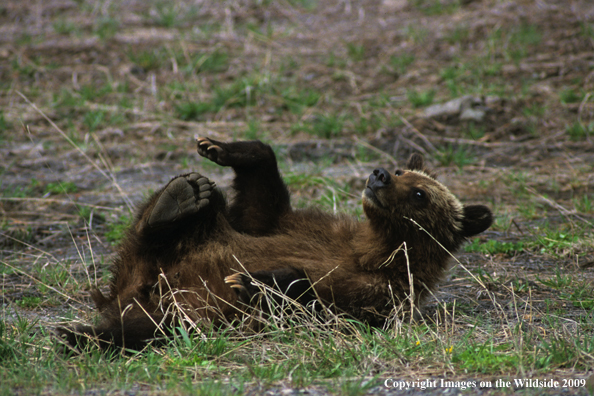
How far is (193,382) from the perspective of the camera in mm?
2926

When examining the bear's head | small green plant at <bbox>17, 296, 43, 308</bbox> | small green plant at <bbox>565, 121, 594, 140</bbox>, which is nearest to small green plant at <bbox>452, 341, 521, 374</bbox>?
the bear's head

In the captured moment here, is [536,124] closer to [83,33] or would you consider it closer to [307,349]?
[307,349]

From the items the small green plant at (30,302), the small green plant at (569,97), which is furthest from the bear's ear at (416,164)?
the small green plant at (569,97)

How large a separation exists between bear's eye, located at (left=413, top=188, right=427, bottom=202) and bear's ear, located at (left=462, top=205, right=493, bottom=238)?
384 millimetres

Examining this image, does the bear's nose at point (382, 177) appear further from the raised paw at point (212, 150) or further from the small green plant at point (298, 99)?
the small green plant at point (298, 99)

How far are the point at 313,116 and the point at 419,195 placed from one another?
4.51 metres

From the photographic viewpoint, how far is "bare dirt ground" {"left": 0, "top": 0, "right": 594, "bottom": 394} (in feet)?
16.9

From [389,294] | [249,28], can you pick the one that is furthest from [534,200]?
[249,28]

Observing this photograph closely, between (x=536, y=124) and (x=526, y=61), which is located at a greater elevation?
(x=526, y=61)

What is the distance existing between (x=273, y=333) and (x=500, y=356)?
1.26 meters

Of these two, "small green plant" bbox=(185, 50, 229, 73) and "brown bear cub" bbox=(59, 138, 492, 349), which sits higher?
"small green plant" bbox=(185, 50, 229, 73)

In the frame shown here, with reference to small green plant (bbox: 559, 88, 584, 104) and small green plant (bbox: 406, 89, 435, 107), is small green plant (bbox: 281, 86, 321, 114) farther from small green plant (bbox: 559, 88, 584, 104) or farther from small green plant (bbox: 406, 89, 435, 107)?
small green plant (bbox: 559, 88, 584, 104)

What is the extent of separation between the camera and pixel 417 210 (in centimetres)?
425

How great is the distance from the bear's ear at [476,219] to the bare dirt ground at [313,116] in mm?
483
